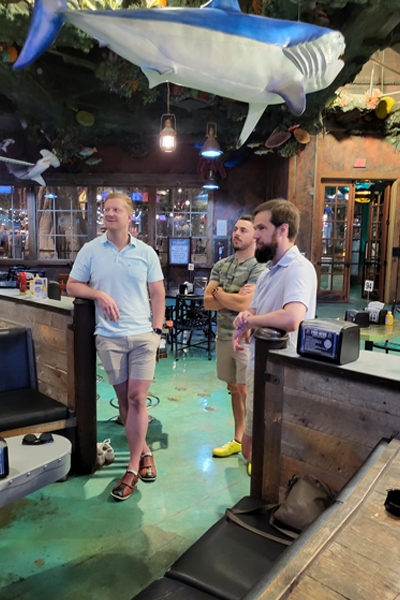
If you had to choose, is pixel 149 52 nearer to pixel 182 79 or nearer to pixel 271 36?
pixel 182 79

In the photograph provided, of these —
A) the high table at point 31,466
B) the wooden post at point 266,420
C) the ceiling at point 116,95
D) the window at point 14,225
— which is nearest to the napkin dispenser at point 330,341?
the wooden post at point 266,420

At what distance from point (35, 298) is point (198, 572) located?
7.53 ft

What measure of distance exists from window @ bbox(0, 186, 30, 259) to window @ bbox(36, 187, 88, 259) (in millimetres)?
411

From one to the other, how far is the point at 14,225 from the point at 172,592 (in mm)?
10569

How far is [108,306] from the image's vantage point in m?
2.35

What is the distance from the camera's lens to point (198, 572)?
4.08ft

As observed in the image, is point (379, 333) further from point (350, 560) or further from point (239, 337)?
point (350, 560)

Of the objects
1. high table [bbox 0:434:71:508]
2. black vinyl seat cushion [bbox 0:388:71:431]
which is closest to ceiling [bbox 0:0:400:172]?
black vinyl seat cushion [bbox 0:388:71:431]

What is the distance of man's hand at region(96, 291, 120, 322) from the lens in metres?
2.35

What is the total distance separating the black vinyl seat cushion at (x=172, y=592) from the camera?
3.79ft

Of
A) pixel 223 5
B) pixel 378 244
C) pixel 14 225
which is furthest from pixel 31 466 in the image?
pixel 14 225

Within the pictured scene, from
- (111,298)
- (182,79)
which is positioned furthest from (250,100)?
(111,298)

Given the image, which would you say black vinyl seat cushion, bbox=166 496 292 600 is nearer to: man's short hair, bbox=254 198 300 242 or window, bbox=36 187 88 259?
man's short hair, bbox=254 198 300 242

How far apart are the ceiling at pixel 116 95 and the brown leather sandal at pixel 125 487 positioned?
508 centimetres
